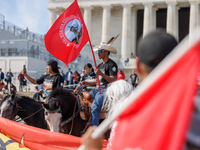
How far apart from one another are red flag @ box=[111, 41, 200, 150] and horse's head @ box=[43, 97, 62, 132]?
3660mm

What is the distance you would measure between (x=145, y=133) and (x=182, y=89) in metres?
0.29

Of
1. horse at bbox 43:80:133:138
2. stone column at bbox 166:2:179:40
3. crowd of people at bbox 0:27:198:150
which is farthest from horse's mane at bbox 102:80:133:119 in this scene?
stone column at bbox 166:2:179:40

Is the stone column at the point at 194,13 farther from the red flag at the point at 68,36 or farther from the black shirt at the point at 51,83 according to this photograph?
the black shirt at the point at 51,83

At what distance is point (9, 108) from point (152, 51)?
511 centimetres

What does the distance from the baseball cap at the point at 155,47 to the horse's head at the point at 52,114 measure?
12.0 feet

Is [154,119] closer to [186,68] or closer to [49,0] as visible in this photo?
[186,68]

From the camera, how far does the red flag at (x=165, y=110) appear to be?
1.28m

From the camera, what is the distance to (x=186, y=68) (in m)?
1.34

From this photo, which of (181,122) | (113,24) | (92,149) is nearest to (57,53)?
(92,149)

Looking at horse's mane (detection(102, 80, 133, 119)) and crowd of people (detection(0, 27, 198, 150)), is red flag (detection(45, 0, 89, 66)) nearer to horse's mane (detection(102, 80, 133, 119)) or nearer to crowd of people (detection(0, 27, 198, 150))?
crowd of people (detection(0, 27, 198, 150))

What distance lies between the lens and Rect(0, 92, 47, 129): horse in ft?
19.8

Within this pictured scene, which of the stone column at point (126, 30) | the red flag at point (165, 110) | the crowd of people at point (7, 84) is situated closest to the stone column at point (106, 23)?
the stone column at point (126, 30)

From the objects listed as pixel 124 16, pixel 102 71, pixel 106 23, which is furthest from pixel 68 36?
pixel 124 16

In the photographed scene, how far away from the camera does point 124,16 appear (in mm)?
41750
